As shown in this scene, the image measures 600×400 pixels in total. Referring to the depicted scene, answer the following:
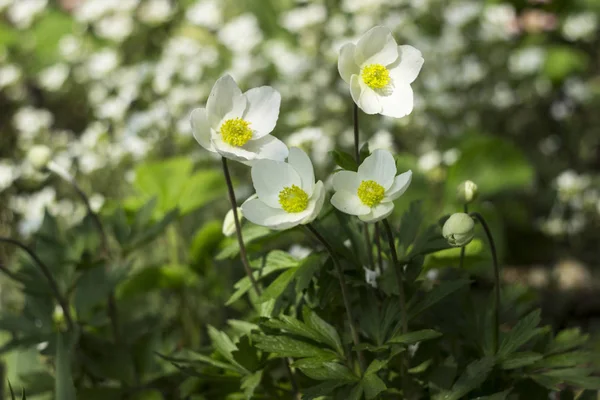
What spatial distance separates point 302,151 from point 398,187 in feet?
0.43

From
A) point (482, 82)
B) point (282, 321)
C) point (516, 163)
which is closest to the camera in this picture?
point (282, 321)

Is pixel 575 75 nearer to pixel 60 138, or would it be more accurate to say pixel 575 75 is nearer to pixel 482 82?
pixel 482 82

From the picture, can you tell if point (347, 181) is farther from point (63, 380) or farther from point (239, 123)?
point (63, 380)

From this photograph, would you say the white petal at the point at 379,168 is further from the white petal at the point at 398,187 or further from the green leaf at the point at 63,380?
the green leaf at the point at 63,380

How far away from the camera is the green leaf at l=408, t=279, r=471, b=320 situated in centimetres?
92

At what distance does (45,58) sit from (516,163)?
249cm

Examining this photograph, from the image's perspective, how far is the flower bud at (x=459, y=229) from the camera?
868mm

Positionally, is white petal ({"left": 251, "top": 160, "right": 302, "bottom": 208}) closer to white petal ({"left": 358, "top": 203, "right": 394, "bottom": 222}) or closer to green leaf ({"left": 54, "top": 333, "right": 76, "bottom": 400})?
white petal ({"left": 358, "top": 203, "right": 394, "bottom": 222})

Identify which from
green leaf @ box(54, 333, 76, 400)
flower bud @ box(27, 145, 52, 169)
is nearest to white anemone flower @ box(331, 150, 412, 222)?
green leaf @ box(54, 333, 76, 400)

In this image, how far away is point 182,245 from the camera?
1.77m

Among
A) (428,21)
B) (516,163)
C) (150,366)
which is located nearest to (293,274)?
(150,366)

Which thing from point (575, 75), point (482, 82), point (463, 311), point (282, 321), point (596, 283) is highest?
point (282, 321)

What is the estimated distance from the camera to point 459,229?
0.87 metres

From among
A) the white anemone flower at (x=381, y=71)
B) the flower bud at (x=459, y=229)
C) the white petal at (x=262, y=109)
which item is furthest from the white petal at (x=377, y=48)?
the flower bud at (x=459, y=229)
